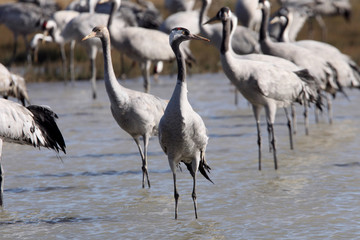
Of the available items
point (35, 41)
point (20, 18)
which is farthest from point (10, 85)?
point (20, 18)

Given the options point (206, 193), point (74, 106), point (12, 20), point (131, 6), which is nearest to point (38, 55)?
point (12, 20)

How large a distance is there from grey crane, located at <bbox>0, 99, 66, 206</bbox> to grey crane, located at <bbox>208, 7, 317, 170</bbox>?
2.07 meters

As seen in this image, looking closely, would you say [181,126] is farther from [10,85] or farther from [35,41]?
[35,41]

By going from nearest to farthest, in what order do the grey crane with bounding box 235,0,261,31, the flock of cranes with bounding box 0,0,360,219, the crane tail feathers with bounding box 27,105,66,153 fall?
the flock of cranes with bounding box 0,0,360,219 → the crane tail feathers with bounding box 27,105,66,153 → the grey crane with bounding box 235,0,261,31

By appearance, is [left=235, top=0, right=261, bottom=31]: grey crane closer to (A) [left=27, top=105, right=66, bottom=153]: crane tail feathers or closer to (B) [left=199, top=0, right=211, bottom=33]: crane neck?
(B) [left=199, top=0, right=211, bottom=33]: crane neck

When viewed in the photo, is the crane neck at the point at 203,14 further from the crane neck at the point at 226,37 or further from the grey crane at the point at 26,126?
the grey crane at the point at 26,126

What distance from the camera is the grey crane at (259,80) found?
7.84 m

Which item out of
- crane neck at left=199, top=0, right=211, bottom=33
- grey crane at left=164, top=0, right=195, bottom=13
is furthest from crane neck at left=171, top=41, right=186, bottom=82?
grey crane at left=164, top=0, right=195, bottom=13

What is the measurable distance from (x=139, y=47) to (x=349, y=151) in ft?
17.1

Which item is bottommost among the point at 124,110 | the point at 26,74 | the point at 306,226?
the point at 26,74

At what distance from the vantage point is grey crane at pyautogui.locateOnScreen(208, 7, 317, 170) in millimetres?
7836

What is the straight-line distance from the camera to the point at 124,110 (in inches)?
280

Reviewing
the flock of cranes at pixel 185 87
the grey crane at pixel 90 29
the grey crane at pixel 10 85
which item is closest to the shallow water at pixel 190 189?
the flock of cranes at pixel 185 87

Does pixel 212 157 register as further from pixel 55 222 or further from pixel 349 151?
pixel 55 222
